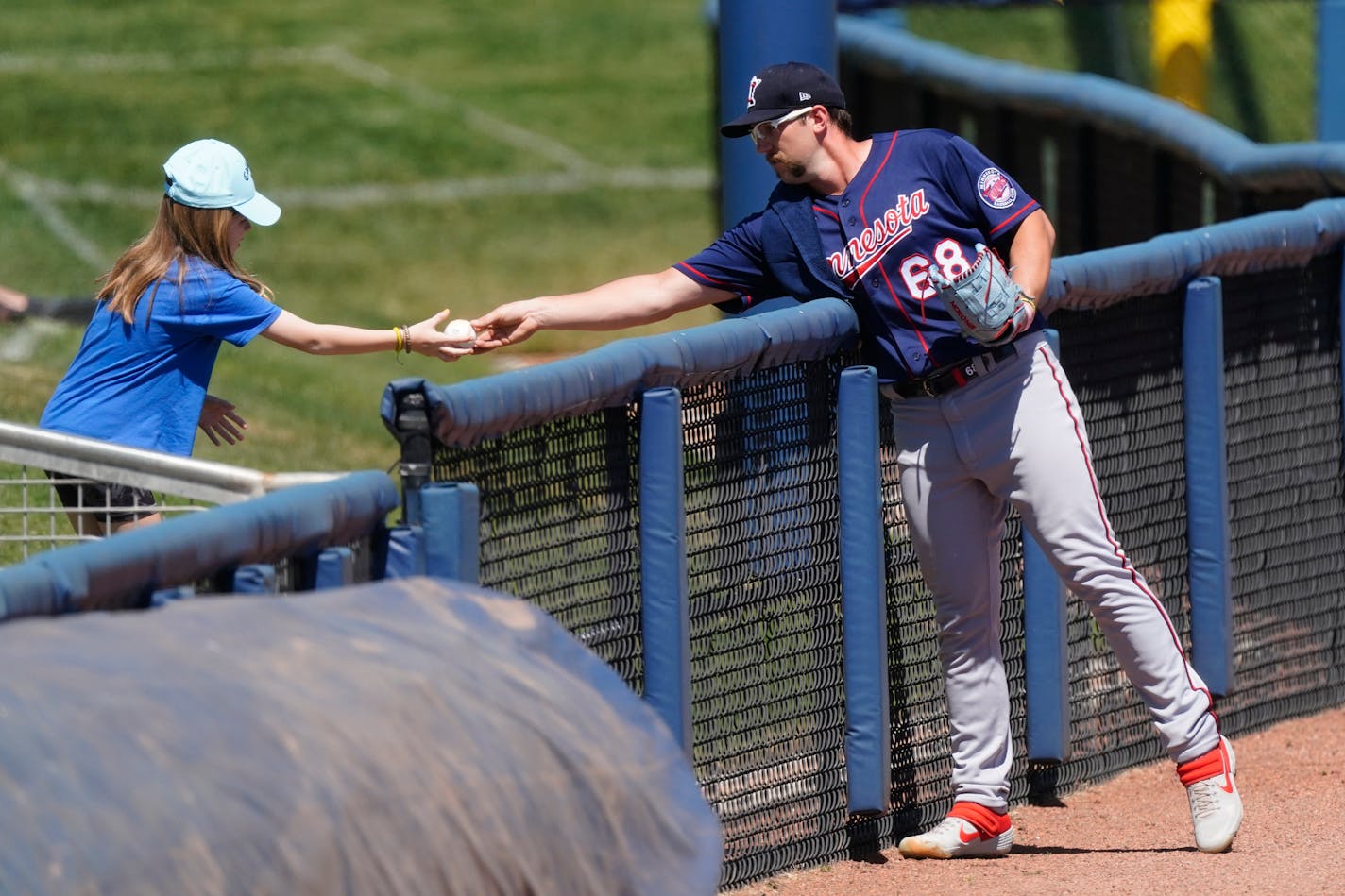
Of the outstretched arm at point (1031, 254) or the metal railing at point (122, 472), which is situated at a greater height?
the outstretched arm at point (1031, 254)

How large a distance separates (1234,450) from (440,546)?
9.62 feet

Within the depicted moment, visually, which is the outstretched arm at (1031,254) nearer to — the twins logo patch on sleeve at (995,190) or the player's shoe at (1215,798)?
the twins logo patch on sleeve at (995,190)

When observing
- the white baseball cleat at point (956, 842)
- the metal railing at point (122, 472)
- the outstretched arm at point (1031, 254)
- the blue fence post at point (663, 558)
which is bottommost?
the white baseball cleat at point (956, 842)

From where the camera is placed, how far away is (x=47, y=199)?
1521 cm

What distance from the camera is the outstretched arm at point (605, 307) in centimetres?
461

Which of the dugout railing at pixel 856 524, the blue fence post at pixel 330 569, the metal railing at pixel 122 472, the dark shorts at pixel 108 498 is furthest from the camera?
the dark shorts at pixel 108 498

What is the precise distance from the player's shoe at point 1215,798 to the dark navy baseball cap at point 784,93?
1.70 metres

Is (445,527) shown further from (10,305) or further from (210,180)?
(10,305)

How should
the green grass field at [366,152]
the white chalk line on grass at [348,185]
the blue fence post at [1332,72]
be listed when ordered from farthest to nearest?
the white chalk line on grass at [348,185], the green grass field at [366,152], the blue fence post at [1332,72]

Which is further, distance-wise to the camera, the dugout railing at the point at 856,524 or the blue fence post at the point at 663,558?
the blue fence post at the point at 663,558

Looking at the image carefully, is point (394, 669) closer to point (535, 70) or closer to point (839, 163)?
point (839, 163)

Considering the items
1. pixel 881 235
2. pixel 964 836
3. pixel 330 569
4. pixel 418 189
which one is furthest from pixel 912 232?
pixel 418 189

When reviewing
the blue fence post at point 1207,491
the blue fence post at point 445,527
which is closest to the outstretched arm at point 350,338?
the blue fence post at point 445,527

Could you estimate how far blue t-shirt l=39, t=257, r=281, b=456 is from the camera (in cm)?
464
